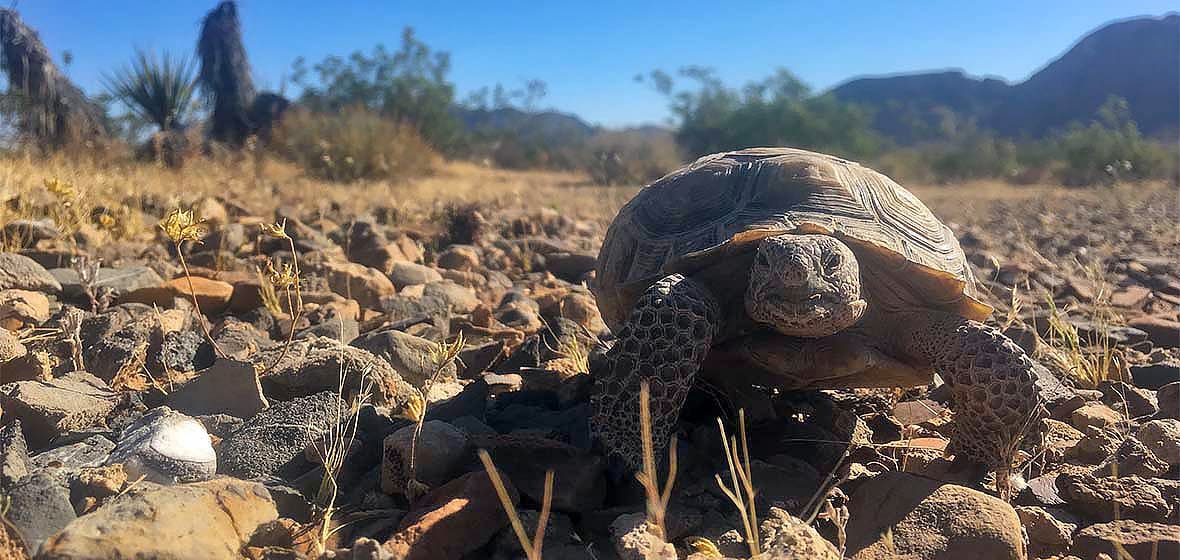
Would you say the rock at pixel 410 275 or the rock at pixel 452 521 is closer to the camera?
the rock at pixel 452 521

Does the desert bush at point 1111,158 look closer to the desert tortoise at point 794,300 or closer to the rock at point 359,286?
the desert tortoise at point 794,300

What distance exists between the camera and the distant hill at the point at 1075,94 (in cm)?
7156

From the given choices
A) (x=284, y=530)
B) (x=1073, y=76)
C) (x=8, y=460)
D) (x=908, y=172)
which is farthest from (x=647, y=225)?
(x=1073, y=76)

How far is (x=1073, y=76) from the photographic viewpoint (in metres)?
83.2

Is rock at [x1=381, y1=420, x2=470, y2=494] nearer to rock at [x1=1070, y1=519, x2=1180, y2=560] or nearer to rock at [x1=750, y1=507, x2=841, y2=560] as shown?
rock at [x1=750, y1=507, x2=841, y2=560]

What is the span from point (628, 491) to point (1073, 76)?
3988 inches

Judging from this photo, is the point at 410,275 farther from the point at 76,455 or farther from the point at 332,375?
the point at 76,455

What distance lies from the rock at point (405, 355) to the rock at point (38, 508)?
Result: 4.35 feet

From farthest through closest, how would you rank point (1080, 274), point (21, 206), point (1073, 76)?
point (1073, 76) → point (1080, 274) → point (21, 206)

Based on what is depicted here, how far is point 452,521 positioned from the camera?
1687 millimetres

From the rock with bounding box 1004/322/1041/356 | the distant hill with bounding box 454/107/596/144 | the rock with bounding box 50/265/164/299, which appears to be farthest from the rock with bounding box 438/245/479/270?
the distant hill with bounding box 454/107/596/144

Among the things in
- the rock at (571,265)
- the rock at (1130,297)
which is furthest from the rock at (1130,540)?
the rock at (571,265)

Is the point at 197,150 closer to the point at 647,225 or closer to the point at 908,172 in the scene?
the point at 647,225

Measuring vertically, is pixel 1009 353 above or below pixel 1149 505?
above
